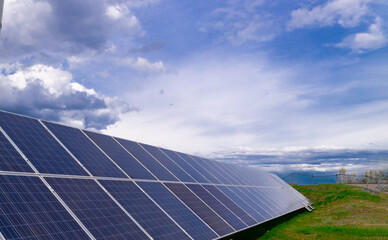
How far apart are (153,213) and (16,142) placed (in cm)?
547

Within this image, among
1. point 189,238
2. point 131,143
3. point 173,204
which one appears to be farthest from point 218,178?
point 189,238

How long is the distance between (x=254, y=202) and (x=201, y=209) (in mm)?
9126

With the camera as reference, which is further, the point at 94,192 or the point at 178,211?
the point at 178,211

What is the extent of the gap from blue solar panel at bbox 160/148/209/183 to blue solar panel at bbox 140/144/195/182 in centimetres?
71

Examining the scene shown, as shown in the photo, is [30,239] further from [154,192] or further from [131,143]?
[131,143]

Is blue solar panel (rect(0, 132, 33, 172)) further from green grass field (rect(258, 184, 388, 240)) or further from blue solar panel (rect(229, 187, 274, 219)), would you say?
blue solar panel (rect(229, 187, 274, 219))

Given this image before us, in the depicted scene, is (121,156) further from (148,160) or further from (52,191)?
(52,191)

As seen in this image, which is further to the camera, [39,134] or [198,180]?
[198,180]

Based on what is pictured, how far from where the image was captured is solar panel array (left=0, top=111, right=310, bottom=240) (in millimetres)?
8965

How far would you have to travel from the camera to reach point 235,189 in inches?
971

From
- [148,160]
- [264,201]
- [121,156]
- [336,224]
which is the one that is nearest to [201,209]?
[148,160]

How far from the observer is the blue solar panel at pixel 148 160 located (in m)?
17.6

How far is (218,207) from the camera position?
18.1 m

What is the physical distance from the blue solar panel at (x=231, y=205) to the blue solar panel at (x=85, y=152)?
7.50 metres
